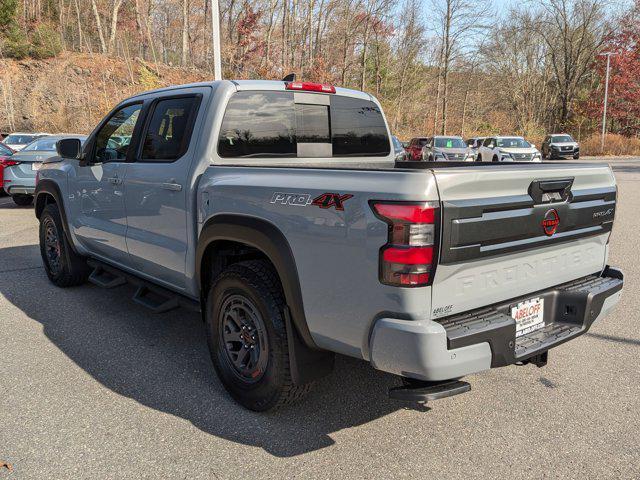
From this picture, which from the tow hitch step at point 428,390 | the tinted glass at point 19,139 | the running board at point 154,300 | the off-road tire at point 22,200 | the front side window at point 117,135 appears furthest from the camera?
the tinted glass at point 19,139

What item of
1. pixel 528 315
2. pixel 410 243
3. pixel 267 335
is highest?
Result: pixel 410 243

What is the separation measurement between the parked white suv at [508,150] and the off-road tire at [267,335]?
23755 millimetres

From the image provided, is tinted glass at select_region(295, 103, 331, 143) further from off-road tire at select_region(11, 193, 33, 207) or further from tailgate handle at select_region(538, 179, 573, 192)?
off-road tire at select_region(11, 193, 33, 207)

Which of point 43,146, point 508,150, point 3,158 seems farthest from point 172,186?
point 508,150

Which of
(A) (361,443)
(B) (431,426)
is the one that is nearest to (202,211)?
(A) (361,443)

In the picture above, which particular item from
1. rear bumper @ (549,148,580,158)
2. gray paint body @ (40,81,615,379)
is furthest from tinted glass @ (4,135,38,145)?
rear bumper @ (549,148,580,158)

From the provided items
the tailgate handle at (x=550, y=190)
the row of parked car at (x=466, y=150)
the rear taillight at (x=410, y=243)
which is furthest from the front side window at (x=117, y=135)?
the row of parked car at (x=466, y=150)

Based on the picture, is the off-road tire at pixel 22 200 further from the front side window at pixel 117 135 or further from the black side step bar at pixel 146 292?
the front side window at pixel 117 135

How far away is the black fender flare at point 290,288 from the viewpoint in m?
2.72

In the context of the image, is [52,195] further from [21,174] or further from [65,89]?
[65,89]

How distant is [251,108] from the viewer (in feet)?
11.8

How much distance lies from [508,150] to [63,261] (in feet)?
77.7

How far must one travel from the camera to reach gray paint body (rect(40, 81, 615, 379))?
7.50 ft

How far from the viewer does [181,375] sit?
3.66m
